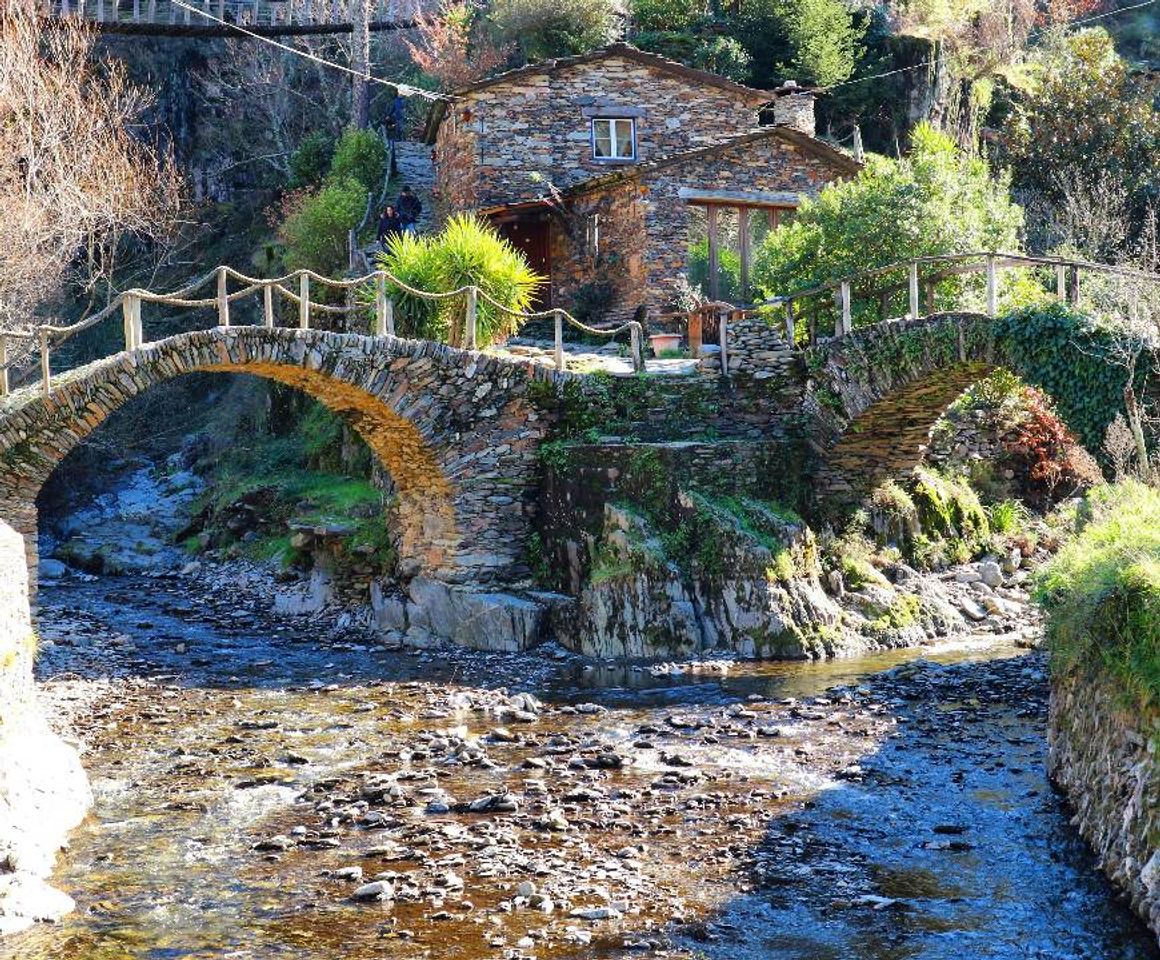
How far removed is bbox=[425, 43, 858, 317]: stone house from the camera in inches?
1104

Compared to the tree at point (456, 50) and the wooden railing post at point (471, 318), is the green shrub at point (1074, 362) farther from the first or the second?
the tree at point (456, 50)

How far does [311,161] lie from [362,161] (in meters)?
3.87

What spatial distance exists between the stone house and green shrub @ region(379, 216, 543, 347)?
5718 mm

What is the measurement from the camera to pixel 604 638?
20.4m

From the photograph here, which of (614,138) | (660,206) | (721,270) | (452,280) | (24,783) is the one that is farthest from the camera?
(614,138)

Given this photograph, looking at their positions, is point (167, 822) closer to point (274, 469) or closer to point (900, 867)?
point (900, 867)

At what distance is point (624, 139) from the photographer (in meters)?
30.5

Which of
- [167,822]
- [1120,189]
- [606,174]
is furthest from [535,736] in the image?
[1120,189]

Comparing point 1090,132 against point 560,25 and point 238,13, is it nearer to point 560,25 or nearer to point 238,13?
point 560,25

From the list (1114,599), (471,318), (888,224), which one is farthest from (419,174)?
(1114,599)

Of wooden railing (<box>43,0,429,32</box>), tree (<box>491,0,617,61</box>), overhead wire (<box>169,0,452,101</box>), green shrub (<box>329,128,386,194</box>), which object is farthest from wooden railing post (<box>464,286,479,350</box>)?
wooden railing (<box>43,0,429,32</box>)

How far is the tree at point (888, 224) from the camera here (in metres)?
23.6

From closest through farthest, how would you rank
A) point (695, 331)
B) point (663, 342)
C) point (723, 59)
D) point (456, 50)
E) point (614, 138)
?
point (695, 331) < point (663, 342) < point (614, 138) < point (723, 59) < point (456, 50)

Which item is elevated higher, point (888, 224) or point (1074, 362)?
point (888, 224)
